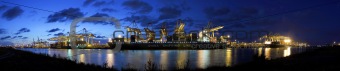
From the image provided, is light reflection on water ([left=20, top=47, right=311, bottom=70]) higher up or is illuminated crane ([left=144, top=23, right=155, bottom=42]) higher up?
illuminated crane ([left=144, top=23, right=155, bottom=42])

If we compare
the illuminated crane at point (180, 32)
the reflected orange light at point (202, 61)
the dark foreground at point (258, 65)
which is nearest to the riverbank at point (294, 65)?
the dark foreground at point (258, 65)

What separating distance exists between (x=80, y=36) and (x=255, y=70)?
181101 mm

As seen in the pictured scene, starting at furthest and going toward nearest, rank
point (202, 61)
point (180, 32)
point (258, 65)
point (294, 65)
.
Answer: point (180, 32), point (202, 61), point (258, 65), point (294, 65)

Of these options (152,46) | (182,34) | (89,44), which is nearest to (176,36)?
(182,34)

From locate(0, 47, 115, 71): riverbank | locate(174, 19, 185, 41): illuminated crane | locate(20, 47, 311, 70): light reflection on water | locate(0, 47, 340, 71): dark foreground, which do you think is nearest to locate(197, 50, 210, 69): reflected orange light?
locate(20, 47, 311, 70): light reflection on water

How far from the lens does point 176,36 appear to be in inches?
6147

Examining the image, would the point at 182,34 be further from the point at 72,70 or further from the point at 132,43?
the point at 72,70

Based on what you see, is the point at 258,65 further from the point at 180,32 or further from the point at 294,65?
the point at 180,32

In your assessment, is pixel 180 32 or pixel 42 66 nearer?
pixel 42 66

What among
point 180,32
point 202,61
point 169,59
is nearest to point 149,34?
point 180,32

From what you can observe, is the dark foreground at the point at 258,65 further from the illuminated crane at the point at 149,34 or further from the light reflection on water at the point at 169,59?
the illuminated crane at the point at 149,34

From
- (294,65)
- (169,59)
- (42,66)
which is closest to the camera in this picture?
(294,65)

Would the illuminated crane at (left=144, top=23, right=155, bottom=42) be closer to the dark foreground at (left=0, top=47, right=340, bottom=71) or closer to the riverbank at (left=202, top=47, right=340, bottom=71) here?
the dark foreground at (left=0, top=47, right=340, bottom=71)

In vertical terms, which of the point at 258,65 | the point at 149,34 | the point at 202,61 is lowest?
the point at 202,61
